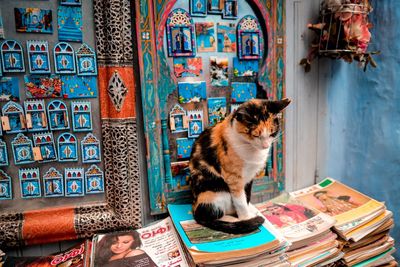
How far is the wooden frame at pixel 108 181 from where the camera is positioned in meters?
0.97

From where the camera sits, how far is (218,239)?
2.98 ft

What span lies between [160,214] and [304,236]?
553 millimetres

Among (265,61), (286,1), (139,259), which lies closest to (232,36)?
(265,61)

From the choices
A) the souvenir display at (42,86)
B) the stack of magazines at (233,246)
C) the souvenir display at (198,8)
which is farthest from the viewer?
the souvenir display at (198,8)

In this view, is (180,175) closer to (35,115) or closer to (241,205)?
(241,205)

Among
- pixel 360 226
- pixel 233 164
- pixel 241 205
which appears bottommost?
pixel 360 226

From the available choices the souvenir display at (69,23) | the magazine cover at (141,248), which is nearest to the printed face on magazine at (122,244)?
the magazine cover at (141,248)

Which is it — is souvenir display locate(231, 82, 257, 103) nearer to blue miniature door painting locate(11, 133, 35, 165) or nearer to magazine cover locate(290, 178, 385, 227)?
magazine cover locate(290, 178, 385, 227)

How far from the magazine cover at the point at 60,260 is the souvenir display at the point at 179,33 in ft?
2.49

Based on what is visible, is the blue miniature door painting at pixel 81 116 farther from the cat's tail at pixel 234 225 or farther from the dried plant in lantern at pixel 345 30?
the dried plant in lantern at pixel 345 30

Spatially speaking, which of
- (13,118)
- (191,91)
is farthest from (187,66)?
(13,118)

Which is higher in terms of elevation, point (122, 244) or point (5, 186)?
point (5, 186)

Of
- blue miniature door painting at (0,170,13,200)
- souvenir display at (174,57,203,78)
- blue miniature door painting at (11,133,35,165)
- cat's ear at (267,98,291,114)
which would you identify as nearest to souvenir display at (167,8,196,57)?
souvenir display at (174,57,203,78)

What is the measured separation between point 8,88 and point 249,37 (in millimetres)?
891
